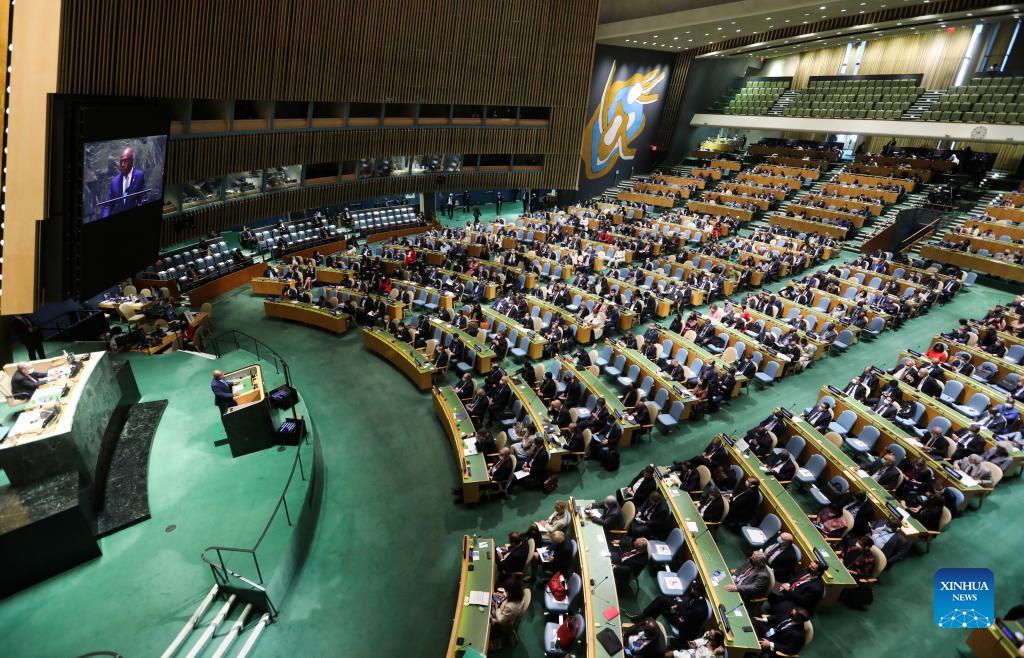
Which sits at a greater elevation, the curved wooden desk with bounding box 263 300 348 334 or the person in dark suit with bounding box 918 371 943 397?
the person in dark suit with bounding box 918 371 943 397

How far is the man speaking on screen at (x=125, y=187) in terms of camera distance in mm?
8562

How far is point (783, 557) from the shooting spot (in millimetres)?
6461

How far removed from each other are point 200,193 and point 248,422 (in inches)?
367

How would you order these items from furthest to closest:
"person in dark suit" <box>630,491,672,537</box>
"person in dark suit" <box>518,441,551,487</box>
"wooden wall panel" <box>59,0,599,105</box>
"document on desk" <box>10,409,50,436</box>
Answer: "wooden wall panel" <box>59,0,599,105</box> → "person in dark suit" <box>518,441,551,487</box> → "person in dark suit" <box>630,491,672,537</box> → "document on desk" <box>10,409,50,436</box>

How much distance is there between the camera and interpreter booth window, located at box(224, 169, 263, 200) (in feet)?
50.3

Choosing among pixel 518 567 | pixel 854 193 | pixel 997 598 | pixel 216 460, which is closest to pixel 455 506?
pixel 518 567

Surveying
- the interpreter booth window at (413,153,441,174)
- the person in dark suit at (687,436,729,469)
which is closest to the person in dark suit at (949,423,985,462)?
the person in dark suit at (687,436,729,469)

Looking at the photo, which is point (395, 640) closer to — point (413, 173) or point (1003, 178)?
point (413, 173)

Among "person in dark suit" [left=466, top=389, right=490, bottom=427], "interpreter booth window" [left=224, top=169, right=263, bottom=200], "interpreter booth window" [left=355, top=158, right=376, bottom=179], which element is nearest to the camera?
"person in dark suit" [left=466, top=389, right=490, bottom=427]

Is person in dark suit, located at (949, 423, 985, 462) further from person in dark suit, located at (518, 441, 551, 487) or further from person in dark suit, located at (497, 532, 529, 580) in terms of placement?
person in dark suit, located at (497, 532, 529, 580)

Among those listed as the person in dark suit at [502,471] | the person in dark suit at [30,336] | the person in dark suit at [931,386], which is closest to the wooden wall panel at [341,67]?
the person in dark suit at [30,336]

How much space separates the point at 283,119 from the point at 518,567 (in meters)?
14.9

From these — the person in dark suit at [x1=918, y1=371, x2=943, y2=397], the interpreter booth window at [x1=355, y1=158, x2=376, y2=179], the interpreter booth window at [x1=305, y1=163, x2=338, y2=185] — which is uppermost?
the interpreter booth window at [x1=355, y1=158, x2=376, y2=179]

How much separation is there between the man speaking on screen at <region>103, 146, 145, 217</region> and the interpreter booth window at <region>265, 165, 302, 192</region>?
7.40 metres
